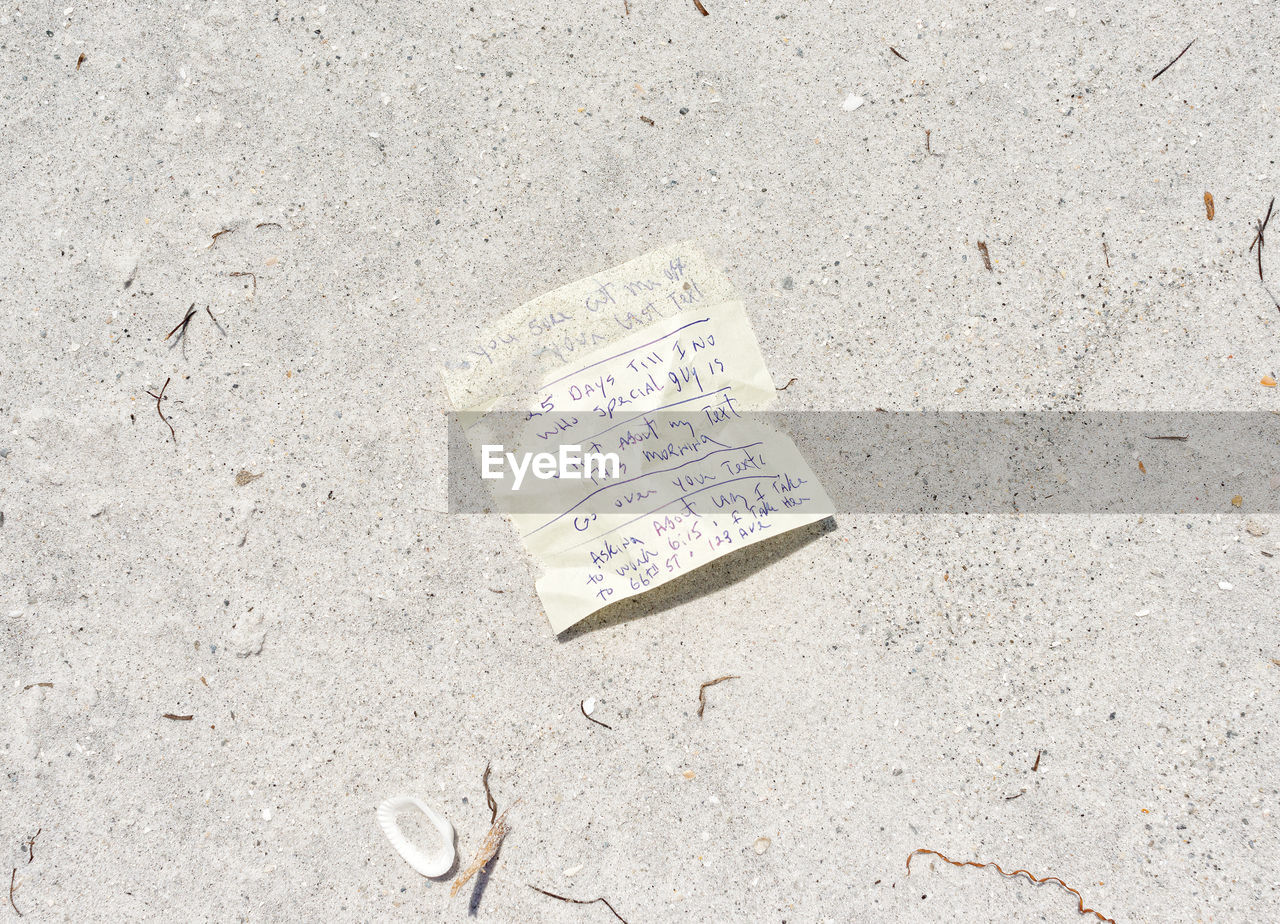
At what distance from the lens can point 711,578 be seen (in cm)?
158

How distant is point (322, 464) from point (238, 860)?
2.84 feet

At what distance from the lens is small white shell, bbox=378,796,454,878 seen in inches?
59.5

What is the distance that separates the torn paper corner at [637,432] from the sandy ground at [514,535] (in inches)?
2.9

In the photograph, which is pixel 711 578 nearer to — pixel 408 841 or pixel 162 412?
pixel 408 841

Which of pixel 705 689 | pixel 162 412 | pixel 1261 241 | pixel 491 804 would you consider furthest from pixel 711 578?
pixel 1261 241

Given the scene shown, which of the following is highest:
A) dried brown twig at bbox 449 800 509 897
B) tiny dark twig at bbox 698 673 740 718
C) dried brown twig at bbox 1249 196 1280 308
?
dried brown twig at bbox 1249 196 1280 308

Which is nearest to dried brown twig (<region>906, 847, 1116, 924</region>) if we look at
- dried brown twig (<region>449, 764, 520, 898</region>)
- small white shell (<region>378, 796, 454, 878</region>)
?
dried brown twig (<region>449, 764, 520, 898</region>)

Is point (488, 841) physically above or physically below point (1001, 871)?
above

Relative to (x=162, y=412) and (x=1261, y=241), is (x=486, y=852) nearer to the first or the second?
(x=162, y=412)

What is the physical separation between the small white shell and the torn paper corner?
48cm

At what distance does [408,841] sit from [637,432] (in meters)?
1.00

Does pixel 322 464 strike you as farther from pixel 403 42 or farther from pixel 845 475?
pixel 845 475

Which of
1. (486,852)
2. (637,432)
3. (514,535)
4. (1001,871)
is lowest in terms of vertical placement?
(1001,871)

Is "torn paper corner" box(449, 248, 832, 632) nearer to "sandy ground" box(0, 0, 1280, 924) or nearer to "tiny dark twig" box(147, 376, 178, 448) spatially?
"sandy ground" box(0, 0, 1280, 924)
